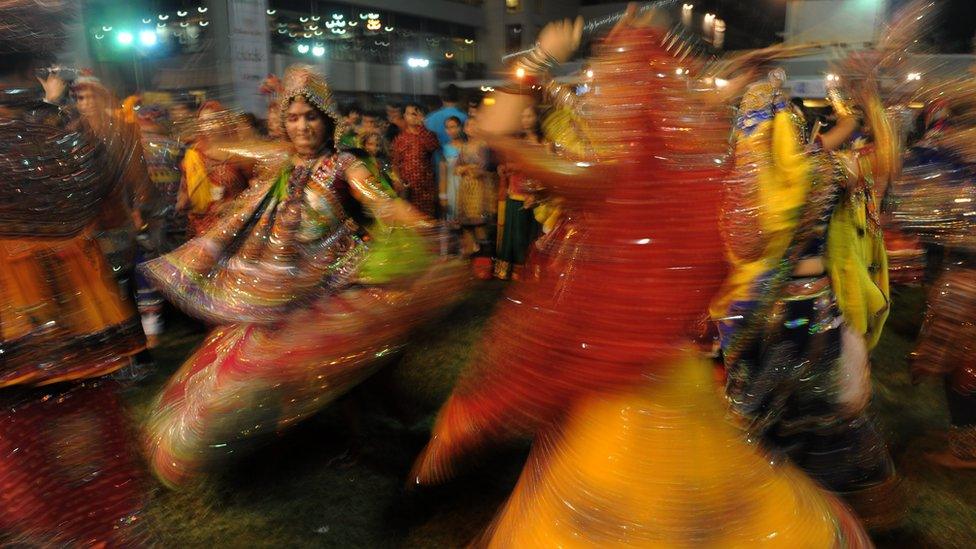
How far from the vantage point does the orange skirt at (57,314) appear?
1942 millimetres

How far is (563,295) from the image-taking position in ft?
4.35

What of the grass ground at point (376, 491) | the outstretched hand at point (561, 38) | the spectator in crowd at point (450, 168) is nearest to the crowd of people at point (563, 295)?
the outstretched hand at point (561, 38)

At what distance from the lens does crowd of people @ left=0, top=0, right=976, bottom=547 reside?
131 centimetres

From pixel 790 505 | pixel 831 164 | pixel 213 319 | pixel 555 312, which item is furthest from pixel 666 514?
pixel 213 319

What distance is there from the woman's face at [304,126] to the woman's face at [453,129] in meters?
5.65

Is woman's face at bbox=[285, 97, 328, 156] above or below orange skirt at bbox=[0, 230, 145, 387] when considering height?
above

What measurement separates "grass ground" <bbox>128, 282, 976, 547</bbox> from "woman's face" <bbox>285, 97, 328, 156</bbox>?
1062mm

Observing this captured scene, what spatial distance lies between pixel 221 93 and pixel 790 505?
14.4ft

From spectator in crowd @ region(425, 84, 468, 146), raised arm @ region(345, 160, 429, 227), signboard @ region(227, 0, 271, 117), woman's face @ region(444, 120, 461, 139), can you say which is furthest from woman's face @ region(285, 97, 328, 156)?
spectator in crowd @ region(425, 84, 468, 146)

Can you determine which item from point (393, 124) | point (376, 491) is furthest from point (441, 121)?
point (376, 491)

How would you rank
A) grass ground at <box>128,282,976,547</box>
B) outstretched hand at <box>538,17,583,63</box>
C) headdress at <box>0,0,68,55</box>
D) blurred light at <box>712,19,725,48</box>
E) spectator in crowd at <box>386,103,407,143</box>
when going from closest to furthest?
1. outstretched hand at <box>538,17,583,63</box>
2. headdress at <box>0,0,68,55</box>
3. blurred light at <box>712,19,725,48</box>
4. grass ground at <box>128,282,976,547</box>
5. spectator in crowd at <box>386,103,407,143</box>

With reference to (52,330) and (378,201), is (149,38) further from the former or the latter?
(52,330)

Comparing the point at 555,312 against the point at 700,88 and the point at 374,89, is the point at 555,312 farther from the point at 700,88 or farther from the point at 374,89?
the point at 374,89

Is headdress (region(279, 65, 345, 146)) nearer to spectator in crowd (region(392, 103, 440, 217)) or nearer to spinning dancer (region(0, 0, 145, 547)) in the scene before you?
spinning dancer (region(0, 0, 145, 547))
